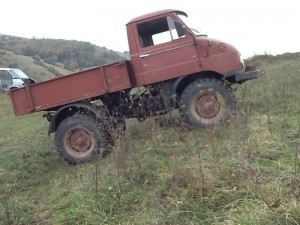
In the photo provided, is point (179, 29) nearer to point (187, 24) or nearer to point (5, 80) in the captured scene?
point (187, 24)

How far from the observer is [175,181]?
5.09 meters

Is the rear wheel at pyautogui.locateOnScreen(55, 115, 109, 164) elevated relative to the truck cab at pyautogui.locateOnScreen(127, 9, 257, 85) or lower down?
lower down

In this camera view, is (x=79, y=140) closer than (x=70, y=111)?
Yes

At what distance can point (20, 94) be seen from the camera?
806cm

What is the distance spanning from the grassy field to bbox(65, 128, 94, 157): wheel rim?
1.12 feet

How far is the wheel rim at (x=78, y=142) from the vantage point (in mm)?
7832

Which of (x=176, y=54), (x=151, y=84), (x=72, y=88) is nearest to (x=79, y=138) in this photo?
(x=72, y=88)

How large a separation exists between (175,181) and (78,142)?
10.6ft

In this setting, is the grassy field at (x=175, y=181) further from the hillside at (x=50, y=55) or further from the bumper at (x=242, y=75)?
the hillside at (x=50, y=55)

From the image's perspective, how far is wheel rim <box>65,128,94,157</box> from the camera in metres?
7.83

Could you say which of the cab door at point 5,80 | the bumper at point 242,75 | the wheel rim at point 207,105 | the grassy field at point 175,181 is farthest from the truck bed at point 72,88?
the cab door at point 5,80

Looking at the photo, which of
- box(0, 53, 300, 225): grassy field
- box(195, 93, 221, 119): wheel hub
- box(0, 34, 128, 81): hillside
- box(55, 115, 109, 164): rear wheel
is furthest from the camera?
Answer: box(0, 34, 128, 81): hillside

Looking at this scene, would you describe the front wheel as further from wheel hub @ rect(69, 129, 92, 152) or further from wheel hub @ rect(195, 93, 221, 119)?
wheel hub @ rect(69, 129, 92, 152)

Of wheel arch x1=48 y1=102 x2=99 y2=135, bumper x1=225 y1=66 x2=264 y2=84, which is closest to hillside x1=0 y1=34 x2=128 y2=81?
wheel arch x1=48 y1=102 x2=99 y2=135
